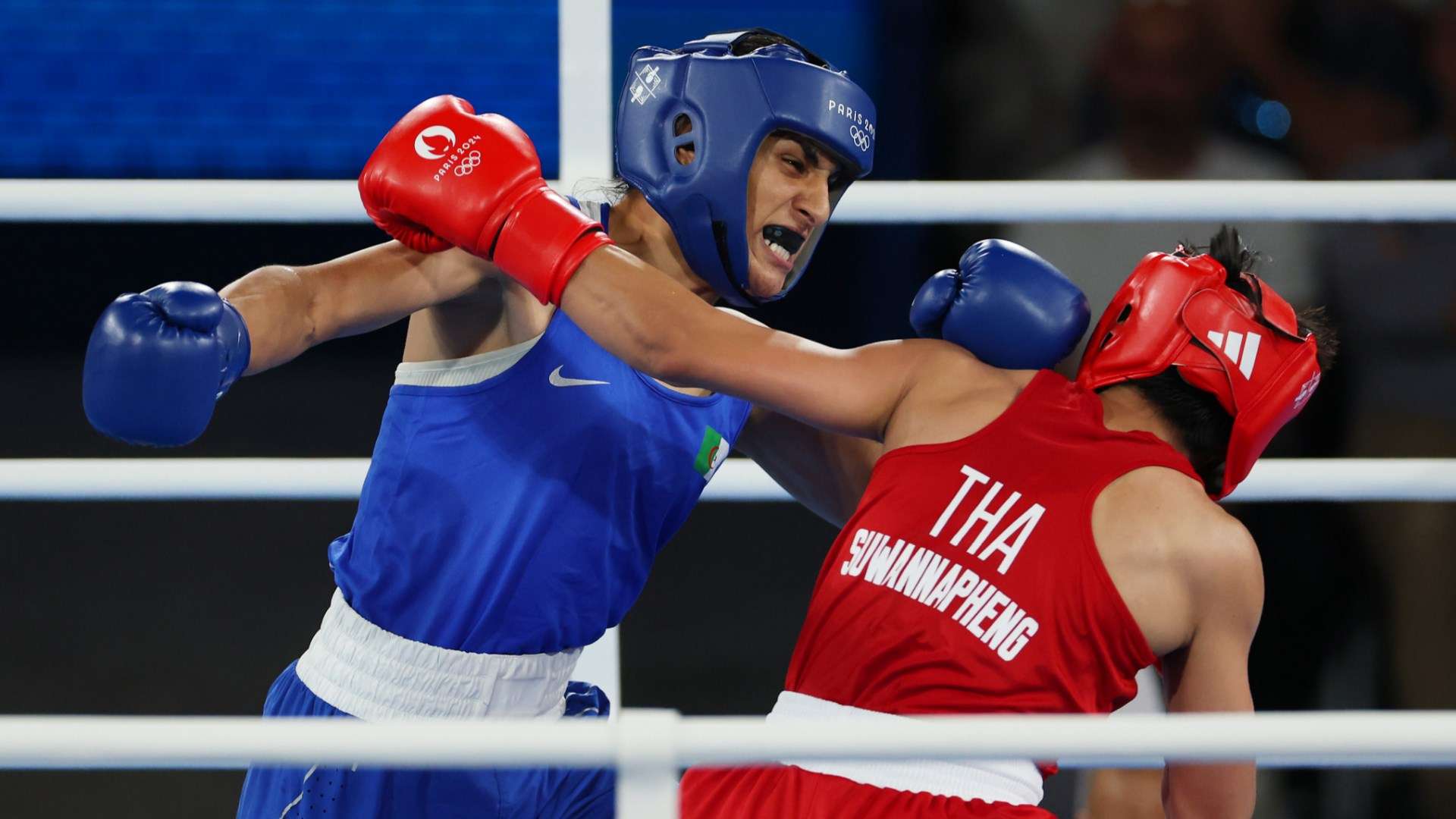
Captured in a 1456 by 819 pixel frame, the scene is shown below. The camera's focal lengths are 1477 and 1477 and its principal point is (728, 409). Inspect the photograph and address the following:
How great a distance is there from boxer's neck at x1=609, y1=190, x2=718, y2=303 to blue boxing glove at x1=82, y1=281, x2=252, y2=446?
0.54 metres

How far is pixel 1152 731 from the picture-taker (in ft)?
3.13

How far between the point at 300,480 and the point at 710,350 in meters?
0.58

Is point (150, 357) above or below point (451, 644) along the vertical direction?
above

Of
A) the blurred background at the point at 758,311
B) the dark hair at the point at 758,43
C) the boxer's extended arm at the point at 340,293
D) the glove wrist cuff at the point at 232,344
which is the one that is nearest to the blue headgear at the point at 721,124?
the dark hair at the point at 758,43

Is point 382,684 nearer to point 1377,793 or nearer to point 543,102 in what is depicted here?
point 1377,793

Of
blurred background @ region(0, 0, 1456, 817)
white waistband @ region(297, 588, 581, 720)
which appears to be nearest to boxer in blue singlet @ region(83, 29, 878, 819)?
white waistband @ region(297, 588, 581, 720)

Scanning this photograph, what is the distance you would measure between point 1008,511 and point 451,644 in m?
0.63

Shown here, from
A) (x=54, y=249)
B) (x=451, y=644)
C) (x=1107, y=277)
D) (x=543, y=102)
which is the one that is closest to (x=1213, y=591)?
(x=451, y=644)

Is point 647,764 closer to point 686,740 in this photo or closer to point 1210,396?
point 686,740

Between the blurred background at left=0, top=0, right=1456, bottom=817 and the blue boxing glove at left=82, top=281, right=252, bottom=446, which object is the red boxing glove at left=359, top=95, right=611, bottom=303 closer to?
the blue boxing glove at left=82, top=281, right=252, bottom=446

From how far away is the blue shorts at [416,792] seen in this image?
160cm

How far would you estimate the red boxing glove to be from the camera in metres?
1.50

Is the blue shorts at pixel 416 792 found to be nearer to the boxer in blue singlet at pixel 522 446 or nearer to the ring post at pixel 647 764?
the boxer in blue singlet at pixel 522 446

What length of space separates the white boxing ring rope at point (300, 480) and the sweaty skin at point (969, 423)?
289mm
